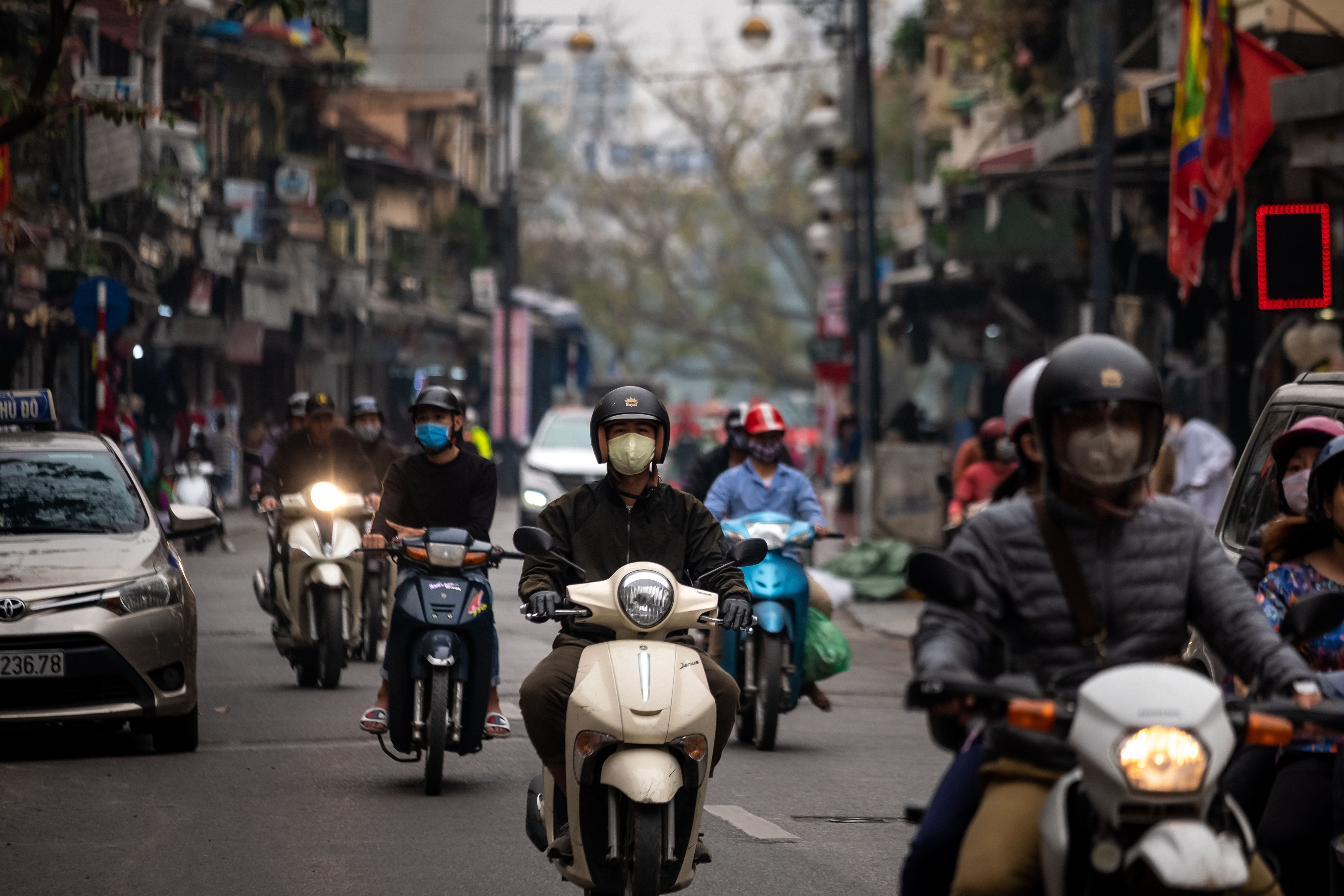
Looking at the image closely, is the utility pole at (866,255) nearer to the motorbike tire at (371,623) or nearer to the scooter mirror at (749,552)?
the motorbike tire at (371,623)

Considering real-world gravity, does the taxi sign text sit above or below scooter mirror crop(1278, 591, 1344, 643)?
above

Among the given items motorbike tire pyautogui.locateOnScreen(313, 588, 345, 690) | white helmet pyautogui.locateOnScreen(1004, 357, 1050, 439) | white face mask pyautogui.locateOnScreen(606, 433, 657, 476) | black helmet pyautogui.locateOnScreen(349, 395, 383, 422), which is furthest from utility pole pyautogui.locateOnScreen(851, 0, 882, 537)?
white helmet pyautogui.locateOnScreen(1004, 357, 1050, 439)

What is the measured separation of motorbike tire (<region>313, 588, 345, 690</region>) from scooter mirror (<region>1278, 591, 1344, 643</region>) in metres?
8.44

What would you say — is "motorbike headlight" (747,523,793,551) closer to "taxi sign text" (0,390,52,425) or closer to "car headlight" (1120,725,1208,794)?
"taxi sign text" (0,390,52,425)

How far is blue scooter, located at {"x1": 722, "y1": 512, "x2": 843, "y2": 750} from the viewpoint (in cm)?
993

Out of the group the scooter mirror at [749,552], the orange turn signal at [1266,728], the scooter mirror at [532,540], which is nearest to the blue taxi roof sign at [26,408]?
the scooter mirror at [532,540]

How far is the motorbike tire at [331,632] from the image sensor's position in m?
11.8

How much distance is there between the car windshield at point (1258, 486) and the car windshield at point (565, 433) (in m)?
20.2

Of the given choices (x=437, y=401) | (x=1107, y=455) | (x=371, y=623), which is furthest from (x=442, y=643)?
(x=371, y=623)

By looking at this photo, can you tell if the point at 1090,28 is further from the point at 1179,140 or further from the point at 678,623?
the point at 678,623

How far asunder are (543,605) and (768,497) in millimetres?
5079

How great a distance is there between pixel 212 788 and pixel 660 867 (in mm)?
3628

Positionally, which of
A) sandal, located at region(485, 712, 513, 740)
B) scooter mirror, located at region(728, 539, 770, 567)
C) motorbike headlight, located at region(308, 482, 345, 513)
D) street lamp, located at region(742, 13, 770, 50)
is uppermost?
street lamp, located at region(742, 13, 770, 50)

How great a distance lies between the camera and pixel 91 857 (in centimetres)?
709
